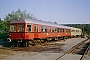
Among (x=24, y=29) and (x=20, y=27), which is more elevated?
(x=20, y=27)

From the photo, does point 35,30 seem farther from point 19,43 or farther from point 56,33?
point 56,33

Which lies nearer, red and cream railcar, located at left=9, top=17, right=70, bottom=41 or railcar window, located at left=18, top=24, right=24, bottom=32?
red and cream railcar, located at left=9, top=17, right=70, bottom=41

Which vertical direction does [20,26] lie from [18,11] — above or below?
below

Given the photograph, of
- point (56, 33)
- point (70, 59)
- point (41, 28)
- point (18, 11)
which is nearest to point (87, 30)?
point (18, 11)

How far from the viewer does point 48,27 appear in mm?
23922

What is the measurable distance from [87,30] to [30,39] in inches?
3167

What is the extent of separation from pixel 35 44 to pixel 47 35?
12.2ft

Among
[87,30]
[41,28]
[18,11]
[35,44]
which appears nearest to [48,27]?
[41,28]

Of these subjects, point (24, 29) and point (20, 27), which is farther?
point (20, 27)

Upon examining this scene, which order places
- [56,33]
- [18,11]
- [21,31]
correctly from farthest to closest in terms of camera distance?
[18,11] → [56,33] → [21,31]

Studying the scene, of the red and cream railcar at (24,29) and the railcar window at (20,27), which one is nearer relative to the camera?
the red and cream railcar at (24,29)

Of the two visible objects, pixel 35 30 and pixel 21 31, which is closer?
pixel 21 31

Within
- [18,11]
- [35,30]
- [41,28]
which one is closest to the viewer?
[35,30]

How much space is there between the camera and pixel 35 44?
2042 cm
